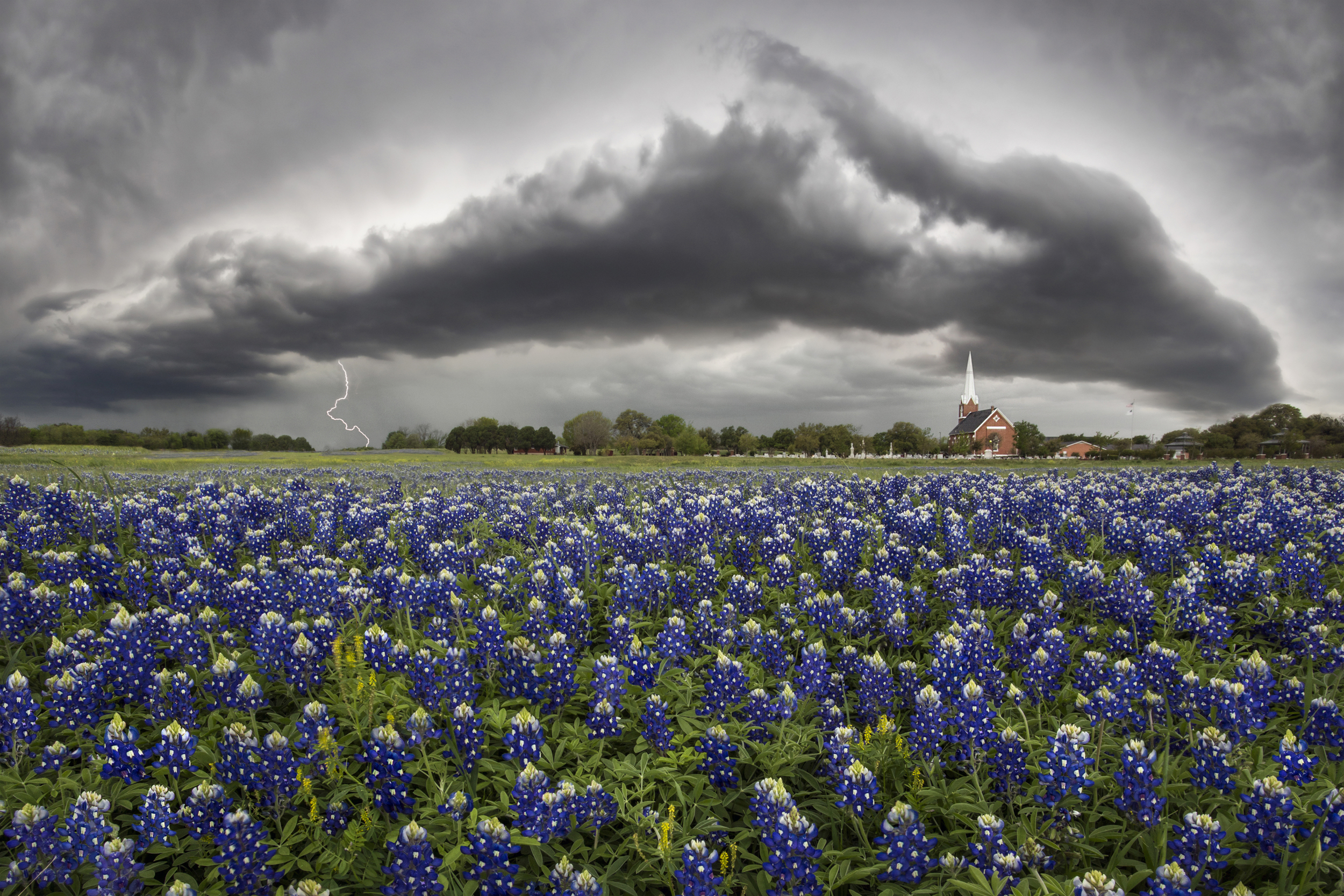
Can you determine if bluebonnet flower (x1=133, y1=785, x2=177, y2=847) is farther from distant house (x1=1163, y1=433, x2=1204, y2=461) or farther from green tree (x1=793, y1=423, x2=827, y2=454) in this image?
green tree (x1=793, y1=423, x2=827, y2=454)

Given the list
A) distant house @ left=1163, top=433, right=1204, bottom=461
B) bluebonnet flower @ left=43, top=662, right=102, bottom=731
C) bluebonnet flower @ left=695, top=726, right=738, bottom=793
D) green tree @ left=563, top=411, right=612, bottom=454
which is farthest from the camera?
green tree @ left=563, top=411, right=612, bottom=454

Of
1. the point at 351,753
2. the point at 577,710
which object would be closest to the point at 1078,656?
the point at 577,710

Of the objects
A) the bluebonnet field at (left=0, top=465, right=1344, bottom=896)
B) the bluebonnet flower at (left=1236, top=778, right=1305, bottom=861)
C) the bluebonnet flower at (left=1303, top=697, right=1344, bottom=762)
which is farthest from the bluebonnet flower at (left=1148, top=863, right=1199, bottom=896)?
the bluebonnet flower at (left=1303, top=697, right=1344, bottom=762)

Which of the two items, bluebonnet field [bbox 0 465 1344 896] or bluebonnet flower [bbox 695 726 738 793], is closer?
bluebonnet field [bbox 0 465 1344 896]

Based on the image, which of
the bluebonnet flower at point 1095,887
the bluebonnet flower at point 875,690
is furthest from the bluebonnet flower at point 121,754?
the bluebonnet flower at point 1095,887

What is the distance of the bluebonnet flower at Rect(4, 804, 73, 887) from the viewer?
8.57 ft

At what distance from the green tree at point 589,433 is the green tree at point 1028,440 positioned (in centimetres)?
9856

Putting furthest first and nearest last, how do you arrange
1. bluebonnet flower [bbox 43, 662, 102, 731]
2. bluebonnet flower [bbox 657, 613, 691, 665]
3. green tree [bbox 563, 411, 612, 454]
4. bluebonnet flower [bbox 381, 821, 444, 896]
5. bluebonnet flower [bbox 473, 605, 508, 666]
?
1. green tree [bbox 563, 411, 612, 454]
2. bluebonnet flower [bbox 657, 613, 691, 665]
3. bluebonnet flower [bbox 473, 605, 508, 666]
4. bluebonnet flower [bbox 43, 662, 102, 731]
5. bluebonnet flower [bbox 381, 821, 444, 896]

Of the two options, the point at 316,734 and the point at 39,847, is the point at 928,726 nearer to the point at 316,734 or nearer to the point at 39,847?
the point at 316,734

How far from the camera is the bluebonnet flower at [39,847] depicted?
2.61m

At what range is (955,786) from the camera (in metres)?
3.40

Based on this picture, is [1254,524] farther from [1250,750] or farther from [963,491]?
[1250,750]

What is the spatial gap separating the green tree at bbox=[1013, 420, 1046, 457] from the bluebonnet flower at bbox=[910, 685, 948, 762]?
153909 millimetres

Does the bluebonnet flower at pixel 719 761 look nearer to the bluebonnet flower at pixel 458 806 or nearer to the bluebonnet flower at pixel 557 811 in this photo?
the bluebonnet flower at pixel 557 811
